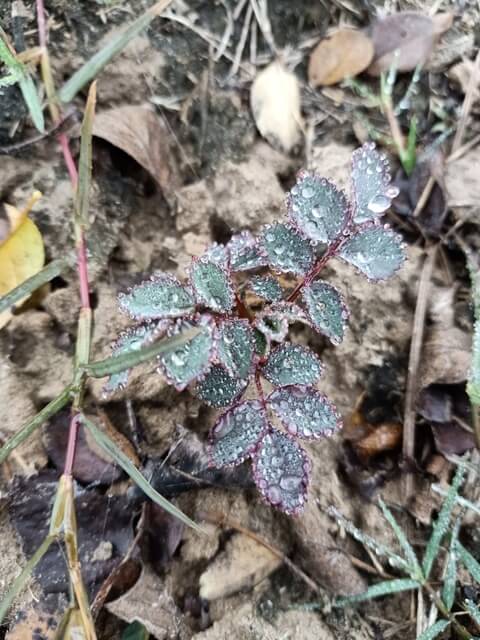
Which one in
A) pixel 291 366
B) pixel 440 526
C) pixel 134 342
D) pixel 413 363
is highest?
pixel 134 342

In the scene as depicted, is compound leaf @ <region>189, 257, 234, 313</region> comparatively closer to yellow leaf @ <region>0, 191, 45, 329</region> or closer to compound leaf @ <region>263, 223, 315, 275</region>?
compound leaf @ <region>263, 223, 315, 275</region>

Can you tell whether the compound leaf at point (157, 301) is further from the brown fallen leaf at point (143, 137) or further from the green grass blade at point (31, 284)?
the brown fallen leaf at point (143, 137)

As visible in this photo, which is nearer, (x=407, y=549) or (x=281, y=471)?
(x=281, y=471)

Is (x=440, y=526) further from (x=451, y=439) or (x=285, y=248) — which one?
(x=285, y=248)

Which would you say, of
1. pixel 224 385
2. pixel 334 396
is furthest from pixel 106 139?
pixel 334 396

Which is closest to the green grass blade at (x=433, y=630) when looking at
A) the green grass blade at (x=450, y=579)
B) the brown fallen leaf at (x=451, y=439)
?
the green grass blade at (x=450, y=579)

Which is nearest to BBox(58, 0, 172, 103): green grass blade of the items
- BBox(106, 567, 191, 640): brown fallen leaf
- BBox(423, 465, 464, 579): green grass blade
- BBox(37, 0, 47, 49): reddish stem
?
BBox(37, 0, 47, 49): reddish stem

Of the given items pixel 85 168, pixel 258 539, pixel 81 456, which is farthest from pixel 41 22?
pixel 258 539
